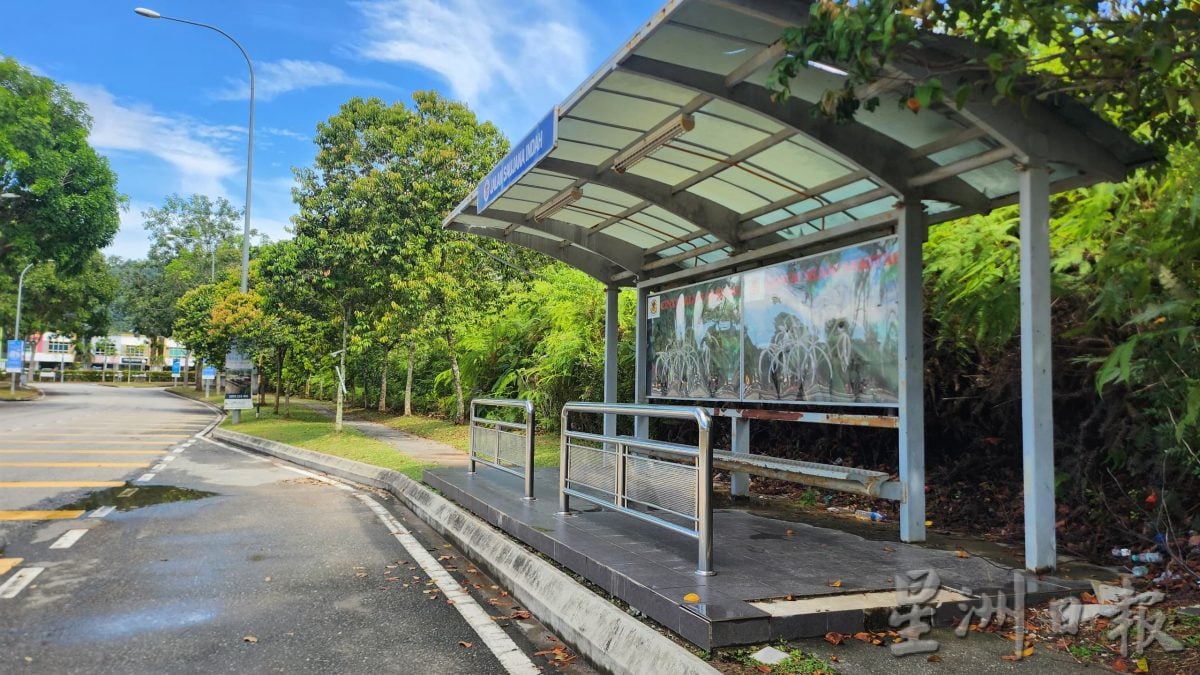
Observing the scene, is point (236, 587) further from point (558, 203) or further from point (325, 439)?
point (325, 439)

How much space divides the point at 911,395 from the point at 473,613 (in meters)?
3.63

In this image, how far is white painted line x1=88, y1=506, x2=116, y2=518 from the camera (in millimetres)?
8398

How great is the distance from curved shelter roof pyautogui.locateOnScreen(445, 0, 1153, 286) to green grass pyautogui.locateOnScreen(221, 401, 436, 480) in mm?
5277

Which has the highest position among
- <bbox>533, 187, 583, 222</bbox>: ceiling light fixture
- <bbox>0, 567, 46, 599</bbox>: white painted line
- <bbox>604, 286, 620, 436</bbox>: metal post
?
<bbox>533, 187, 583, 222</bbox>: ceiling light fixture

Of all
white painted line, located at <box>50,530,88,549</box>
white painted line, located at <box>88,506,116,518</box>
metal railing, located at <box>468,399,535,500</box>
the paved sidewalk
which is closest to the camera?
white painted line, located at <box>50,530,88,549</box>

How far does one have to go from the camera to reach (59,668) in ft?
12.9

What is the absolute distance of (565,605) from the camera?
469 centimetres

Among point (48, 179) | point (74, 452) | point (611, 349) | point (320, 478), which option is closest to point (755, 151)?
point (611, 349)

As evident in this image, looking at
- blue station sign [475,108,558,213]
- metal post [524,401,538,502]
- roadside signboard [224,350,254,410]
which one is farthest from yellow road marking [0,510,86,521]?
roadside signboard [224,350,254,410]

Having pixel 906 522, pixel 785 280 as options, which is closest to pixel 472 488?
pixel 785 280

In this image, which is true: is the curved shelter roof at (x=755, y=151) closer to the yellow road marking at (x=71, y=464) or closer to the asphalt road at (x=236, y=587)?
the asphalt road at (x=236, y=587)

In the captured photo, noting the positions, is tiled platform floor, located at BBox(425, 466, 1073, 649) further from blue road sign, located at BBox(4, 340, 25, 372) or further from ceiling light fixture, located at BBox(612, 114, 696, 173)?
blue road sign, located at BBox(4, 340, 25, 372)

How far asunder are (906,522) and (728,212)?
3852 millimetres

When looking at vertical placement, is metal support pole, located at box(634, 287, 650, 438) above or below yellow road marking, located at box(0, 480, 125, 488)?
Answer: above
